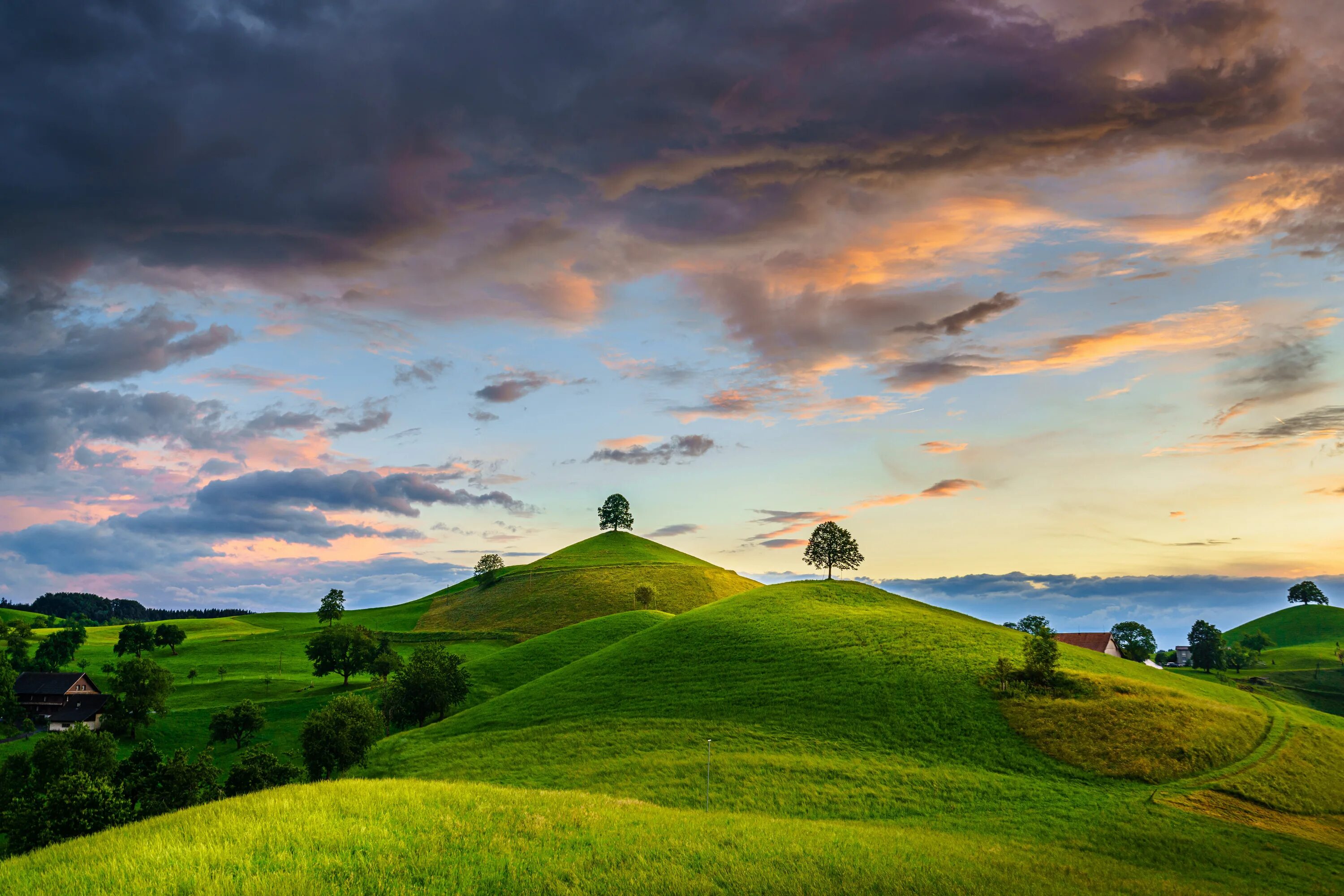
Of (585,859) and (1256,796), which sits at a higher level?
(585,859)

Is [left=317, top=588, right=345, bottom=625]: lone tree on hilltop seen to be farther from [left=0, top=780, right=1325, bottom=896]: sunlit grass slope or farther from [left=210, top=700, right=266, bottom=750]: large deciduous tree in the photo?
[left=0, top=780, right=1325, bottom=896]: sunlit grass slope

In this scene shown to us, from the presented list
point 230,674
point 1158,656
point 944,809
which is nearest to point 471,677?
point 230,674

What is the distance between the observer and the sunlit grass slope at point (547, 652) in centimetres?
9369

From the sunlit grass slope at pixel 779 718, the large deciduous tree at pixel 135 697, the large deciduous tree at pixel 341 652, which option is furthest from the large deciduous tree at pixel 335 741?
the large deciduous tree at pixel 341 652

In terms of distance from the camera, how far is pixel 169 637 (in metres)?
137

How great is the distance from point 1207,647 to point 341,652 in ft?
589

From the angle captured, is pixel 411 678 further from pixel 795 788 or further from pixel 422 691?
pixel 795 788

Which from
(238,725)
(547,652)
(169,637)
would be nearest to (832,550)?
(547,652)

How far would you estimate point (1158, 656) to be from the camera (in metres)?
193

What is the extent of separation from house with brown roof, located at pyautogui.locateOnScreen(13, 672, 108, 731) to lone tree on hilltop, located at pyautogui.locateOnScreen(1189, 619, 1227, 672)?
680ft

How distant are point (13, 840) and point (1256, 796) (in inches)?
3101

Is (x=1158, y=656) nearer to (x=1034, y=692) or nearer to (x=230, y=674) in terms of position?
(x=1034, y=692)

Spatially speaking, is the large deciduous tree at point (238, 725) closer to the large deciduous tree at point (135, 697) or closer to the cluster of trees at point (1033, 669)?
the large deciduous tree at point (135, 697)

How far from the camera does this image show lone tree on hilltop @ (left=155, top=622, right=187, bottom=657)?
5369 inches
